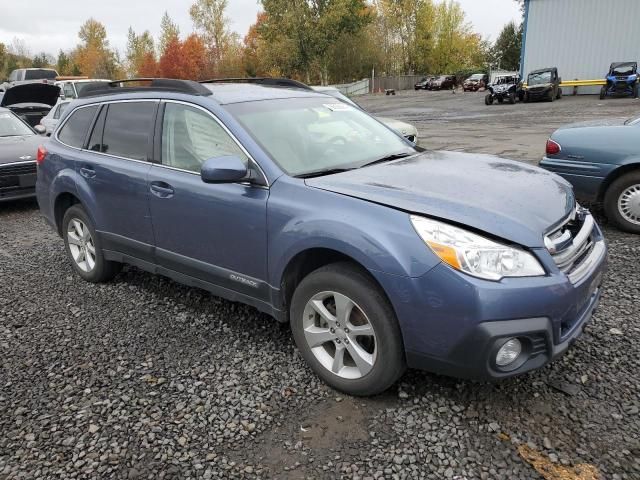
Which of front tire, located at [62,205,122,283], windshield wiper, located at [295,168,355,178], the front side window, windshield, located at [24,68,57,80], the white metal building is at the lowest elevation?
front tire, located at [62,205,122,283]

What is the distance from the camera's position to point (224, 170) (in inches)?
122

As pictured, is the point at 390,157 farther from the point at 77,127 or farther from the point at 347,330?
the point at 77,127

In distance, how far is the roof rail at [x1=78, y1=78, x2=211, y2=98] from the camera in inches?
149

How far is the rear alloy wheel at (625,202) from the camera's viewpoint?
18.0 feet

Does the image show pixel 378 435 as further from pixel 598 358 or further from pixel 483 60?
pixel 483 60

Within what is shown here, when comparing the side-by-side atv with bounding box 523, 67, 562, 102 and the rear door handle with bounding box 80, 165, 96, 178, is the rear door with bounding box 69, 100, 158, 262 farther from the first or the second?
the side-by-side atv with bounding box 523, 67, 562, 102

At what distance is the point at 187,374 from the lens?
3291 millimetres

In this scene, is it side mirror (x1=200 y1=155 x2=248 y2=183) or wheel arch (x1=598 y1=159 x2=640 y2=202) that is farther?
wheel arch (x1=598 y1=159 x2=640 y2=202)

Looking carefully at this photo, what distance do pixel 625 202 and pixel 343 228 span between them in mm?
4108

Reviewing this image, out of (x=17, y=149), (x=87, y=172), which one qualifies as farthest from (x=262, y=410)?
(x=17, y=149)

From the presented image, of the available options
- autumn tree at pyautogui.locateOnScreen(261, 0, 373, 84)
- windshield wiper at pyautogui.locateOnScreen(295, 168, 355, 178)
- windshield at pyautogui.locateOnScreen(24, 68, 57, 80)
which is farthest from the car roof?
autumn tree at pyautogui.locateOnScreen(261, 0, 373, 84)

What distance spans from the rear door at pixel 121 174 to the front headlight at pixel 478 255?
228 centimetres

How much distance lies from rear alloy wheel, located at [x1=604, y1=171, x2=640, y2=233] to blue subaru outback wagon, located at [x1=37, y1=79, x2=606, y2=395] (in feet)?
8.40

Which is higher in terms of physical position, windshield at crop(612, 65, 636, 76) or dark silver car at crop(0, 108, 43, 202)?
windshield at crop(612, 65, 636, 76)
